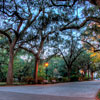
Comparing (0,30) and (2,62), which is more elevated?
(0,30)

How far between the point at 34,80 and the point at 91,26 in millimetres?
10660

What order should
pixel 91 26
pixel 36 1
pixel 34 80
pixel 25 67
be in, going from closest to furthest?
pixel 36 1 < pixel 91 26 < pixel 34 80 < pixel 25 67

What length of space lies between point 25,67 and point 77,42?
14.6 m

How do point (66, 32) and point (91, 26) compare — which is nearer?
point (91, 26)

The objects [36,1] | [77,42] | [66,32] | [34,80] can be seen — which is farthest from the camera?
[77,42]

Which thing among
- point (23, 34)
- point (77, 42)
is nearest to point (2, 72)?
point (23, 34)

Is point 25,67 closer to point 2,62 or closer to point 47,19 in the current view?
point 2,62

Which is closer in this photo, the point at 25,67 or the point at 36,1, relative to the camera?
the point at 36,1

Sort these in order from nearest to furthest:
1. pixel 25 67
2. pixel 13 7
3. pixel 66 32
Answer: pixel 13 7, pixel 66 32, pixel 25 67

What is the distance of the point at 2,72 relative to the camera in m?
30.0

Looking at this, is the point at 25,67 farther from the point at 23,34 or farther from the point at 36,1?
the point at 36,1

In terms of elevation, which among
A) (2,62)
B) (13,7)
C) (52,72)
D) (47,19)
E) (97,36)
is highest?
(13,7)

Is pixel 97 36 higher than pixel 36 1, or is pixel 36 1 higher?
pixel 36 1

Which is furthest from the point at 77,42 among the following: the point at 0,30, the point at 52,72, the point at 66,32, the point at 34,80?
the point at 52,72
